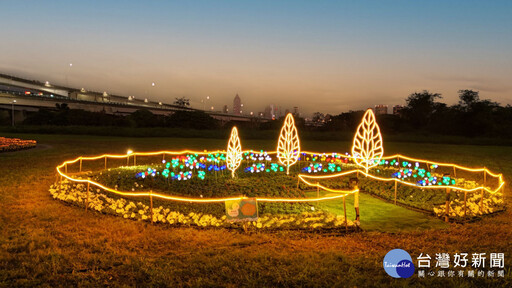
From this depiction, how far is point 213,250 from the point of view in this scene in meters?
6.61

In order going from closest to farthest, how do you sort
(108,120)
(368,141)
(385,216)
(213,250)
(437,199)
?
(213,250)
(385,216)
(437,199)
(368,141)
(108,120)

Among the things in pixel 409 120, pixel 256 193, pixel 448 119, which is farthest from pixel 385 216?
pixel 409 120

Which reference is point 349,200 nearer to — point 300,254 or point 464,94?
point 300,254

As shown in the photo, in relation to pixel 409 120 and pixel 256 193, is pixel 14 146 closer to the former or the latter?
pixel 256 193

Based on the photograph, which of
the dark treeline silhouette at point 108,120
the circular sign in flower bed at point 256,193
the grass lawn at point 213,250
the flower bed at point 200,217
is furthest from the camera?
the dark treeline silhouette at point 108,120

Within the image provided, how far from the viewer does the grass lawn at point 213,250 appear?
17.9ft

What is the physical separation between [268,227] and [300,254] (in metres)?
1.62

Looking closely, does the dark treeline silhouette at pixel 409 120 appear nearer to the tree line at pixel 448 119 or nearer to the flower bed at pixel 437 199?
the tree line at pixel 448 119

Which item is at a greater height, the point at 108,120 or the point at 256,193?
the point at 108,120

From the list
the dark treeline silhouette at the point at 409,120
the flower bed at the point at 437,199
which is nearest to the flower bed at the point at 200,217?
the flower bed at the point at 437,199

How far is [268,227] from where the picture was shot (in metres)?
7.98

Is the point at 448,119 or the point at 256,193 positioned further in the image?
the point at 448,119

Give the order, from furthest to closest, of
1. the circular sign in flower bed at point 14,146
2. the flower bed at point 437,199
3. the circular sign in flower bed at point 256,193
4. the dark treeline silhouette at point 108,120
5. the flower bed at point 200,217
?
the dark treeline silhouette at point 108,120 → the circular sign in flower bed at point 14,146 → the flower bed at point 437,199 → the circular sign in flower bed at point 256,193 → the flower bed at point 200,217

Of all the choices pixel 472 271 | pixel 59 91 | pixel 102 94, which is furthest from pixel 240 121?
pixel 472 271
